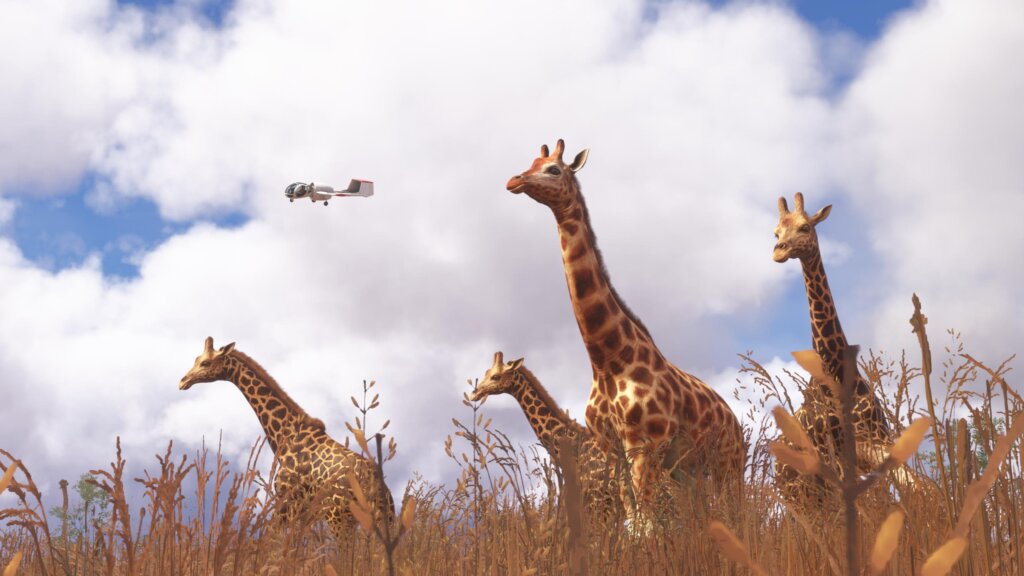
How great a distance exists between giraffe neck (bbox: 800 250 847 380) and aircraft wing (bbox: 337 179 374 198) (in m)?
25.0

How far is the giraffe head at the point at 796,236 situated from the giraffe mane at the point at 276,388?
464cm

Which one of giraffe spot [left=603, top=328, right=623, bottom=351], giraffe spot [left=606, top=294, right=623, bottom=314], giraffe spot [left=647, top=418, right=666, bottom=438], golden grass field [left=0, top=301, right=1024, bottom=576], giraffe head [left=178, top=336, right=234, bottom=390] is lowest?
golden grass field [left=0, top=301, right=1024, bottom=576]

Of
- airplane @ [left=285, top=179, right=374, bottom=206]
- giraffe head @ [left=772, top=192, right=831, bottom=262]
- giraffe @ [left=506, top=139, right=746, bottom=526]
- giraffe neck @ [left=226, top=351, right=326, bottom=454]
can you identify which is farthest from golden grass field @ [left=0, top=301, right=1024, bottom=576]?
airplane @ [left=285, top=179, right=374, bottom=206]

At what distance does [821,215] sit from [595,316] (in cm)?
271

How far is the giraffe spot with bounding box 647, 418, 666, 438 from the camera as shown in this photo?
453 cm

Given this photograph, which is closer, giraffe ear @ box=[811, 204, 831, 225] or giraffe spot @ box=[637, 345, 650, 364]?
giraffe spot @ box=[637, 345, 650, 364]

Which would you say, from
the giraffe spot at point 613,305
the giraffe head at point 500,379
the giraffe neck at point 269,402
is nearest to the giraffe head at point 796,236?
the giraffe spot at point 613,305

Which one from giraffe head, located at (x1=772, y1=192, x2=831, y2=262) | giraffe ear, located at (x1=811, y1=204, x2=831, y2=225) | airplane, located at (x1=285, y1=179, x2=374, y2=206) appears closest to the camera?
giraffe head, located at (x1=772, y1=192, x2=831, y2=262)

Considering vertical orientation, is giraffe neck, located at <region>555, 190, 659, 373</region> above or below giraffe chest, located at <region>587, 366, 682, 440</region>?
above

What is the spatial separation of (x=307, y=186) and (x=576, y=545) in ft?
94.6

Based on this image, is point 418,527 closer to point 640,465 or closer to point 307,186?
point 640,465

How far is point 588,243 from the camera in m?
5.39

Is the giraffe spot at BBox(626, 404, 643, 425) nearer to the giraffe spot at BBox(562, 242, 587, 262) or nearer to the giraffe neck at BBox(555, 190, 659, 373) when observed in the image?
the giraffe neck at BBox(555, 190, 659, 373)

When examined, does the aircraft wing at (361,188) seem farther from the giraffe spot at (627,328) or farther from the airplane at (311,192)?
the giraffe spot at (627,328)
